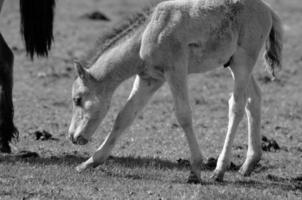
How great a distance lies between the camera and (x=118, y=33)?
873cm

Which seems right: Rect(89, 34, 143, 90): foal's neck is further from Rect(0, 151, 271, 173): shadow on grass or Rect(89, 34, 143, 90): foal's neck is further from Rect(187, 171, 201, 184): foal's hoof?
Rect(187, 171, 201, 184): foal's hoof

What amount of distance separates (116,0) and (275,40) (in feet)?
63.2

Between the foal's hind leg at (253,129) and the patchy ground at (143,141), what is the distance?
0.71ft

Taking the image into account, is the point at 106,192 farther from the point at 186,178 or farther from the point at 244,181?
the point at 244,181

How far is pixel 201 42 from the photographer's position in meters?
8.41

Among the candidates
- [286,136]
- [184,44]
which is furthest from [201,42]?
[286,136]

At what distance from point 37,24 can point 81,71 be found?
2.08m

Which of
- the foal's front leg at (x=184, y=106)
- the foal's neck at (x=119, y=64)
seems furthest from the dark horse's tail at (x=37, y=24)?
the foal's front leg at (x=184, y=106)

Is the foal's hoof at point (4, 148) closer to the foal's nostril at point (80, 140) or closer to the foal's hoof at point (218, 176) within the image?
the foal's nostril at point (80, 140)

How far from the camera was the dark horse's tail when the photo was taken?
10.2 m

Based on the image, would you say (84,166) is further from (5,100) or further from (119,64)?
(5,100)

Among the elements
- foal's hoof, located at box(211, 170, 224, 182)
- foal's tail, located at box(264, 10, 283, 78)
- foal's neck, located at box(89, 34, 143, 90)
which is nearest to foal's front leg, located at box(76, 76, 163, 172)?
foal's neck, located at box(89, 34, 143, 90)

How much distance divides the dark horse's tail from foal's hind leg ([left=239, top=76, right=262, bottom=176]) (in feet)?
9.68

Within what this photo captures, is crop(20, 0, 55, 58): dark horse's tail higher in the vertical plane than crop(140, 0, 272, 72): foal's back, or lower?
lower
